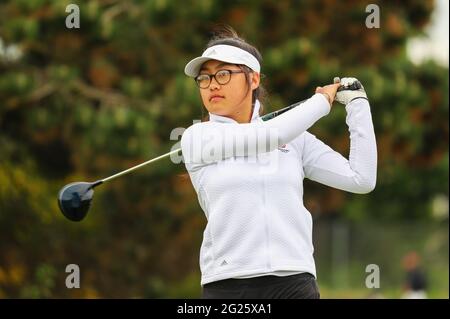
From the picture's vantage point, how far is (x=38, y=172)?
600 inches

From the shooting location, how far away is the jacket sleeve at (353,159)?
4340 mm

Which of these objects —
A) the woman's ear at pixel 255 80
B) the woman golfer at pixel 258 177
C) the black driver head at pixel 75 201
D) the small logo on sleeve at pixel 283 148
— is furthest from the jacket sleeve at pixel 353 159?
the black driver head at pixel 75 201

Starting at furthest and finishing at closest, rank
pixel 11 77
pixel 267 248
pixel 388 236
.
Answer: pixel 388 236
pixel 11 77
pixel 267 248

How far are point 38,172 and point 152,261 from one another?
9.27 feet

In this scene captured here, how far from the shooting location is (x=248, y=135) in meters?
4.15

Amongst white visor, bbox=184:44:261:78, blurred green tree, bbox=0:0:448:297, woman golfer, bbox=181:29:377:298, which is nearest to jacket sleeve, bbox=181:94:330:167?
woman golfer, bbox=181:29:377:298

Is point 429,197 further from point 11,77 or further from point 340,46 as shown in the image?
point 11,77

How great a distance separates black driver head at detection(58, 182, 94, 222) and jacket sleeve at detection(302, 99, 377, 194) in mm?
1003

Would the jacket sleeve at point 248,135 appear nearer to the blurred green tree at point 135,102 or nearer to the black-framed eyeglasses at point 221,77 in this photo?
the black-framed eyeglasses at point 221,77

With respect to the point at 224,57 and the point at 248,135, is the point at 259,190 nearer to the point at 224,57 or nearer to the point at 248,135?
the point at 248,135

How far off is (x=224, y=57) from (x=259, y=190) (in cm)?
63

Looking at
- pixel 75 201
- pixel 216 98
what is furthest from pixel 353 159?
pixel 75 201

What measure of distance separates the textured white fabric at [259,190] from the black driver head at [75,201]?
2.13ft
